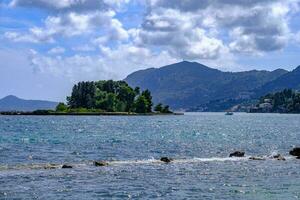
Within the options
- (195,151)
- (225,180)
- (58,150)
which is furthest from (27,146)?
(225,180)

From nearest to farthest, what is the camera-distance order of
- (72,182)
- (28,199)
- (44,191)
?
(28,199)
(44,191)
(72,182)

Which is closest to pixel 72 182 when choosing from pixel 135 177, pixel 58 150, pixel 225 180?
pixel 135 177

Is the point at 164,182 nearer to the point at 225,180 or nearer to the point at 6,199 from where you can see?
the point at 225,180

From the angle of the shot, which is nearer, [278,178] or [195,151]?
[278,178]

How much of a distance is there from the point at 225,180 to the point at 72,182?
13.3 meters

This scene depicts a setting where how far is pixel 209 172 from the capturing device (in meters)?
53.9

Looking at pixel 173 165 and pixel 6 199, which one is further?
pixel 173 165

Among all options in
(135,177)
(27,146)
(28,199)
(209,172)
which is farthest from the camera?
(27,146)

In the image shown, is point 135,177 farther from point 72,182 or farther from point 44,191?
point 44,191

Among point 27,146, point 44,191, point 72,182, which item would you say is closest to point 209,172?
point 72,182

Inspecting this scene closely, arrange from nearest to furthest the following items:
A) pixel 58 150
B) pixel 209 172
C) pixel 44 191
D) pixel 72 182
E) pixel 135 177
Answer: pixel 44 191
pixel 72 182
pixel 135 177
pixel 209 172
pixel 58 150

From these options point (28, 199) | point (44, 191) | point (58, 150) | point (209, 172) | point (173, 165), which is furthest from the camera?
point (58, 150)

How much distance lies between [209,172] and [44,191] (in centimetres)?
1975

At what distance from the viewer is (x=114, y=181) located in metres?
45.8
